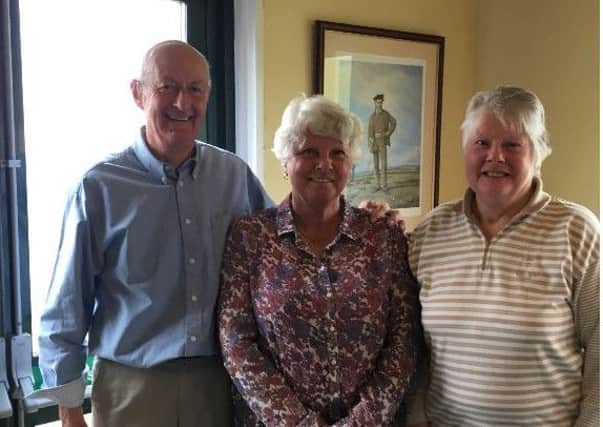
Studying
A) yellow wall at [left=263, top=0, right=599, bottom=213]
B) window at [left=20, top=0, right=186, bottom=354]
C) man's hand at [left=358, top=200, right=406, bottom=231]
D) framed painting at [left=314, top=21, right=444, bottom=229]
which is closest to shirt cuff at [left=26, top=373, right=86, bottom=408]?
window at [left=20, top=0, right=186, bottom=354]

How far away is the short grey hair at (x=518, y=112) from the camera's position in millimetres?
1413

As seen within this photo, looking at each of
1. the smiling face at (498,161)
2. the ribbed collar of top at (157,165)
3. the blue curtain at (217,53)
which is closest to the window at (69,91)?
the blue curtain at (217,53)

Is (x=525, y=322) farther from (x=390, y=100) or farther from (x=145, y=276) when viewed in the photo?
(x=390, y=100)

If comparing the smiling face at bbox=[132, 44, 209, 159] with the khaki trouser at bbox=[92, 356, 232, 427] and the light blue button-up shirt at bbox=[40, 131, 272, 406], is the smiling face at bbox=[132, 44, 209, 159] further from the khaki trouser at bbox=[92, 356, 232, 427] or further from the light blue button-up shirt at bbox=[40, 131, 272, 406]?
the khaki trouser at bbox=[92, 356, 232, 427]

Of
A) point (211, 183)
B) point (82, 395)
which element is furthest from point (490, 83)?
point (82, 395)

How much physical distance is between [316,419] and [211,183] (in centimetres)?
62

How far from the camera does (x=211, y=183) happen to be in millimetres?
1632

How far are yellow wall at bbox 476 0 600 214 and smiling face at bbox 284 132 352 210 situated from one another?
1201 mm

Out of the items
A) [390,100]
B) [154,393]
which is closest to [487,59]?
[390,100]

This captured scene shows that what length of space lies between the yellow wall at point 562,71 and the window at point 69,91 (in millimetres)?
Result: 1384

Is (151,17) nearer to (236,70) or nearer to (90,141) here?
(236,70)

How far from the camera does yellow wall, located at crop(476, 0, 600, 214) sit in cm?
240

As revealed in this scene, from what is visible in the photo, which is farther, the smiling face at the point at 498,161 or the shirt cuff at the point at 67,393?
the shirt cuff at the point at 67,393

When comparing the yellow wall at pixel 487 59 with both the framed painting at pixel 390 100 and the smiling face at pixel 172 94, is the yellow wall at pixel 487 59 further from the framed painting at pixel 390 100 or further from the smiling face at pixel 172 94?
the smiling face at pixel 172 94
